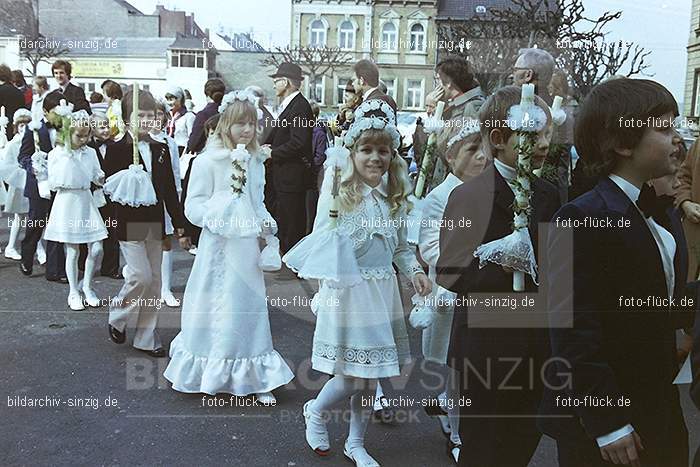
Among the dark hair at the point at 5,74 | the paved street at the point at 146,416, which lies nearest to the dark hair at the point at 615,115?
the paved street at the point at 146,416

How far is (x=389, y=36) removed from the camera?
16.5 ft

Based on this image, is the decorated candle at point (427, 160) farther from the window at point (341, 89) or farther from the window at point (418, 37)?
the window at point (341, 89)

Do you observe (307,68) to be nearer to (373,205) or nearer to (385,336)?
(373,205)

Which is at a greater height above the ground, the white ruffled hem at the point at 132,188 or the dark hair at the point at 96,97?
the dark hair at the point at 96,97

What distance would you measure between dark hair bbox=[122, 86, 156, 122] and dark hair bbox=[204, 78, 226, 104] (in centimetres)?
38

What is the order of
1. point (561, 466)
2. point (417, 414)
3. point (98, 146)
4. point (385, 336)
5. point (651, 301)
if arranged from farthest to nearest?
point (98, 146), point (417, 414), point (385, 336), point (561, 466), point (651, 301)

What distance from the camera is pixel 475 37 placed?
543cm

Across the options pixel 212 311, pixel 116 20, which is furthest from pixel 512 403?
pixel 116 20

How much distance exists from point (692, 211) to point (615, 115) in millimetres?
3053

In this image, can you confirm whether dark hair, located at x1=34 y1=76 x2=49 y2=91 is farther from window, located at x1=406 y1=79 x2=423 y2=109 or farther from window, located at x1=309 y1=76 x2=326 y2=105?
window, located at x1=406 y1=79 x2=423 y2=109

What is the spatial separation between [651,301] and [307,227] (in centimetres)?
556

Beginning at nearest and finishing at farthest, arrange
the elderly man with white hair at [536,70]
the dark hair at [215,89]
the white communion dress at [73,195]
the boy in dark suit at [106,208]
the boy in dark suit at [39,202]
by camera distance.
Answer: the elderly man with white hair at [536,70], the dark hair at [215,89], the boy in dark suit at [106,208], the white communion dress at [73,195], the boy in dark suit at [39,202]

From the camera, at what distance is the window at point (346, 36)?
5.02 metres

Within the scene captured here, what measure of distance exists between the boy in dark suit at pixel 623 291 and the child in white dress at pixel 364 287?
140 centimetres
